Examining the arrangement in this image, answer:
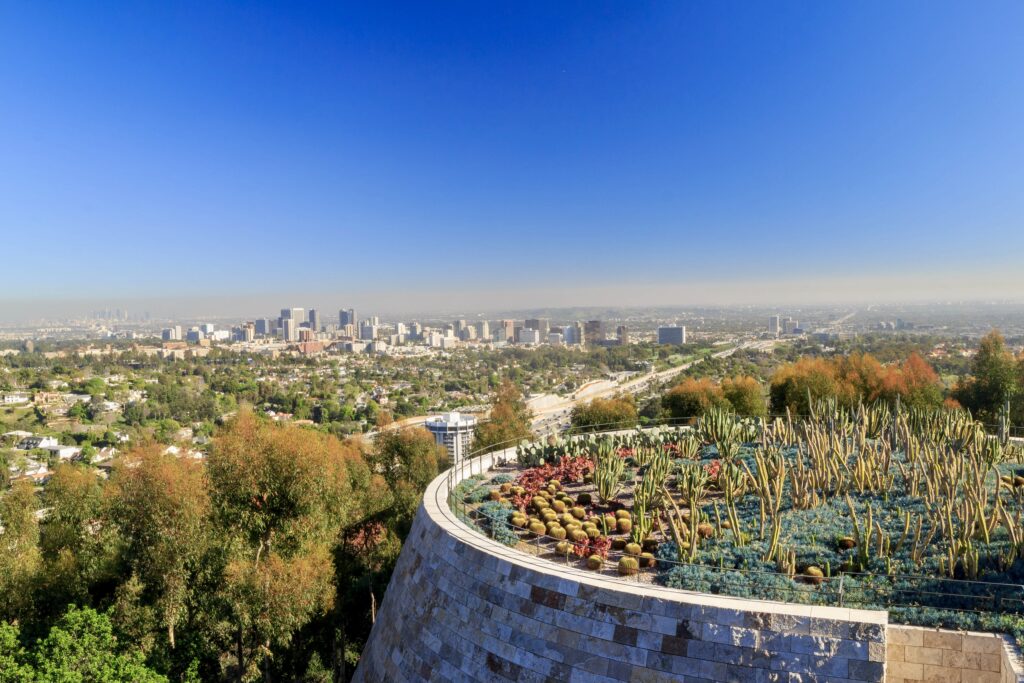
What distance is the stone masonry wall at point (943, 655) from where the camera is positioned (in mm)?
7066

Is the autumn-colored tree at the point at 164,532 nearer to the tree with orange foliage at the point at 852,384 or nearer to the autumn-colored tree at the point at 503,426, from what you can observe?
the autumn-colored tree at the point at 503,426

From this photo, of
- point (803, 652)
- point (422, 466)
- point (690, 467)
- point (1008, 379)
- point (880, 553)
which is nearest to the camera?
point (803, 652)

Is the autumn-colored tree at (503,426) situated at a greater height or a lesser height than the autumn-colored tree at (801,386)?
lesser

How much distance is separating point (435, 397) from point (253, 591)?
280 feet

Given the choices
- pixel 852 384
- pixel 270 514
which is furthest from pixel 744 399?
pixel 270 514

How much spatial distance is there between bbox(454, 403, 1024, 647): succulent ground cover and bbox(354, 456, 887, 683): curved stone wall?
2.43 ft

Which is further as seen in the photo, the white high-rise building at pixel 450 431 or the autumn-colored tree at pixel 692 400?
the white high-rise building at pixel 450 431

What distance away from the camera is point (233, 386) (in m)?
98.2

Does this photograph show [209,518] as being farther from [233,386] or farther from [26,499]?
[233,386]

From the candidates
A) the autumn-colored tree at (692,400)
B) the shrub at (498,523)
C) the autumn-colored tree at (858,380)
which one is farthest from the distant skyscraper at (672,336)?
the shrub at (498,523)

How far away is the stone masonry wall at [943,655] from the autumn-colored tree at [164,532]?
14.3 m

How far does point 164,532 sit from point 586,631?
441 inches

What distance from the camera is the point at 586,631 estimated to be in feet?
26.2

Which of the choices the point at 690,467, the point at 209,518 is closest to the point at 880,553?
the point at 690,467
